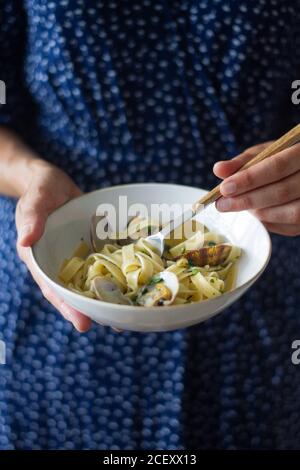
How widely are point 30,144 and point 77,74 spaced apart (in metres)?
0.19

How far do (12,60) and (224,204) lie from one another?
48 centimetres

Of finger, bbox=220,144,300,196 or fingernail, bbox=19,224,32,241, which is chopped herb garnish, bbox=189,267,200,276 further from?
fingernail, bbox=19,224,32,241

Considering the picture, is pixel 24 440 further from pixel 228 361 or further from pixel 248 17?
pixel 248 17

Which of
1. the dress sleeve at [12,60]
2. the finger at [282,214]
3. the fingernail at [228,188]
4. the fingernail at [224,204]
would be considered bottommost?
the finger at [282,214]

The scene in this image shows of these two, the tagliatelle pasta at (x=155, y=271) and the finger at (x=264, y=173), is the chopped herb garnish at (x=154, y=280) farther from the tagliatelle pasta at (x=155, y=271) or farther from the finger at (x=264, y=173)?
the finger at (x=264, y=173)

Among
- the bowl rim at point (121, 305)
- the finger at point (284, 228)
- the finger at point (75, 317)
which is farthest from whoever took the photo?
the finger at point (284, 228)

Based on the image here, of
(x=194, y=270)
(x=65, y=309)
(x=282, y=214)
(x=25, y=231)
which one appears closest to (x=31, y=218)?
(x=25, y=231)

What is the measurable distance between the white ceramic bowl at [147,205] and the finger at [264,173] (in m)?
0.09

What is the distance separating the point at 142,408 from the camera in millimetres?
1086

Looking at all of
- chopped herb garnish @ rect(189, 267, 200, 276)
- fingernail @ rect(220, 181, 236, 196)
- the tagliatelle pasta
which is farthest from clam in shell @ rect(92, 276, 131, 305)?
fingernail @ rect(220, 181, 236, 196)

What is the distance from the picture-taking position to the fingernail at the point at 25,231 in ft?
2.92

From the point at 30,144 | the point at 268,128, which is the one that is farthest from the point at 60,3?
the point at 268,128

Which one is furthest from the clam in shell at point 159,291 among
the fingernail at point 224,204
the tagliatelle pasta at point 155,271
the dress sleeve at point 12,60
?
the dress sleeve at point 12,60

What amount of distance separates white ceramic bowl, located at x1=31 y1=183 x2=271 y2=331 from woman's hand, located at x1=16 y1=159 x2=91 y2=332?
0.08 feet
